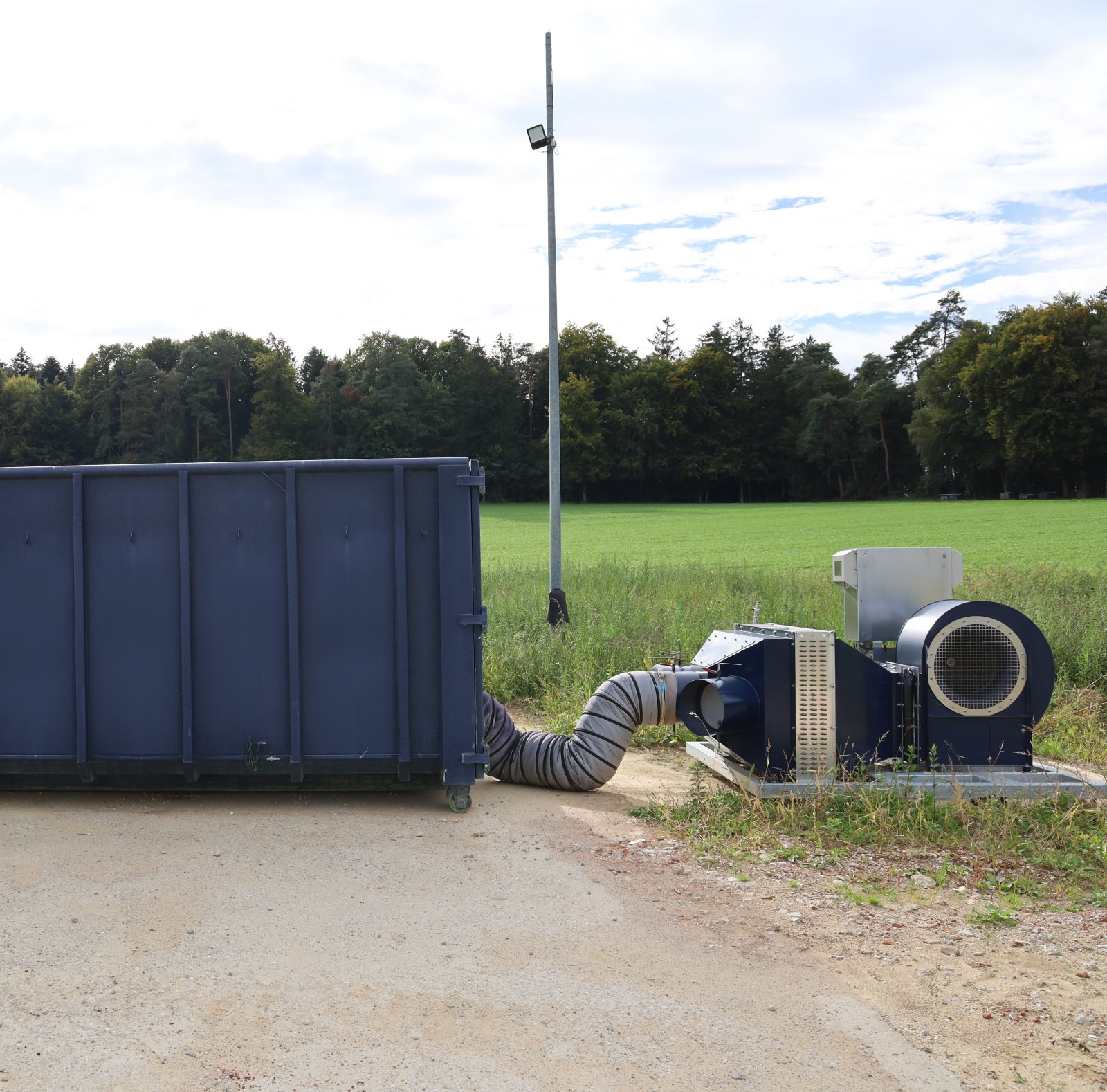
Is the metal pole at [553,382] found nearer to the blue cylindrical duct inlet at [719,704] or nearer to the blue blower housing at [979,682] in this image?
the blue cylindrical duct inlet at [719,704]

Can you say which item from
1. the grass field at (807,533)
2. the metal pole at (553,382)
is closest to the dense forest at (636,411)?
the grass field at (807,533)

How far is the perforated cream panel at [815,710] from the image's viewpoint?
6648 mm

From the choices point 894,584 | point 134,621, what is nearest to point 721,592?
point 894,584

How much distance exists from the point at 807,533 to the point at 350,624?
3762cm

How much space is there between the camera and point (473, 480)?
6.81 metres

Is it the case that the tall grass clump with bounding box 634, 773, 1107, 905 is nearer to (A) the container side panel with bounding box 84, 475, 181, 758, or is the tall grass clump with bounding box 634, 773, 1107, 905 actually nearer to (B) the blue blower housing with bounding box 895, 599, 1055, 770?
(B) the blue blower housing with bounding box 895, 599, 1055, 770

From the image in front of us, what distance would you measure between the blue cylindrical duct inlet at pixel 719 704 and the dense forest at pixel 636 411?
60.5 meters

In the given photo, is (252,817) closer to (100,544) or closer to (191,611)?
(191,611)

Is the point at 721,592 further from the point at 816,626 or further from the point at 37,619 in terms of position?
the point at 37,619

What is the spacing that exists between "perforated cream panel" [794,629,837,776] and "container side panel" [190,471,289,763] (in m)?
3.43

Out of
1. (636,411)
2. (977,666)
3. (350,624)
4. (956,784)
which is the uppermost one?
(636,411)

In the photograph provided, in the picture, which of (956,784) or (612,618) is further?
(612,618)

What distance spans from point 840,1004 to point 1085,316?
75016 mm

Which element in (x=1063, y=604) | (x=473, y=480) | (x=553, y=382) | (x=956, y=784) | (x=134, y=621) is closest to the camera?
(x=956, y=784)
